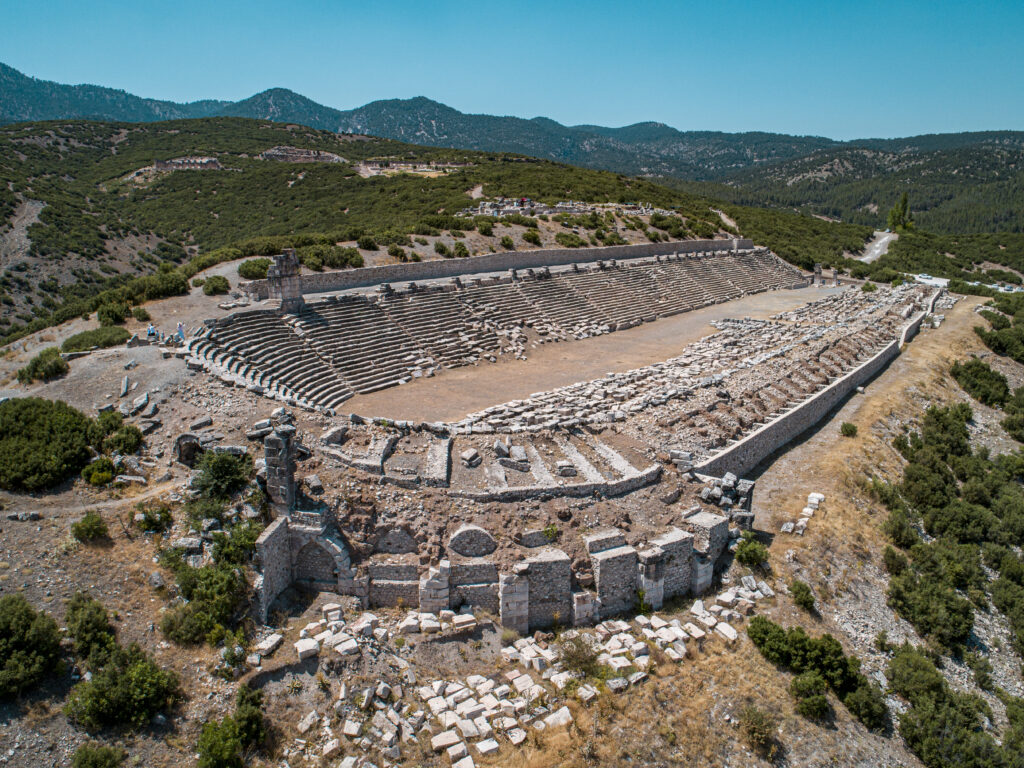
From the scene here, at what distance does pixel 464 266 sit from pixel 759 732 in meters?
25.4

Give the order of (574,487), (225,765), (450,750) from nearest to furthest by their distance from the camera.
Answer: (225,765) → (450,750) → (574,487)

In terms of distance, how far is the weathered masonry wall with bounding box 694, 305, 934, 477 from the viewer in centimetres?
1526

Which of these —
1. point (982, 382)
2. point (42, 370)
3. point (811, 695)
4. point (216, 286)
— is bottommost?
point (982, 382)

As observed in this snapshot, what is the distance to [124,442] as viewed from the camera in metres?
12.3

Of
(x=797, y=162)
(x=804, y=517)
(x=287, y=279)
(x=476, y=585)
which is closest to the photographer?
(x=476, y=585)

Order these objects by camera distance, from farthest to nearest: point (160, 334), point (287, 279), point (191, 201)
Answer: point (191, 201)
point (287, 279)
point (160, 334)

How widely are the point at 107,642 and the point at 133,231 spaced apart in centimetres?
4685

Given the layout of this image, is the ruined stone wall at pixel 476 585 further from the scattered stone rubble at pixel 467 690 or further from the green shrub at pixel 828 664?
the green shrub at pixel 828 664

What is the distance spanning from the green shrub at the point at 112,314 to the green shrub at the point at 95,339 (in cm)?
115

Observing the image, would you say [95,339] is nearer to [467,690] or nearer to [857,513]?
[467,690]

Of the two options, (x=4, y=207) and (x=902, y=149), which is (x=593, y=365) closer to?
(x=4, y=207)

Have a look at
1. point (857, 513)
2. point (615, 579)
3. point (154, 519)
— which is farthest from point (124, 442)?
point (857, 513)

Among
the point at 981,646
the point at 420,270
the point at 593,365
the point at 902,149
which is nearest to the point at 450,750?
the point at 981,646

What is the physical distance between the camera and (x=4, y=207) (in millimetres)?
40688
